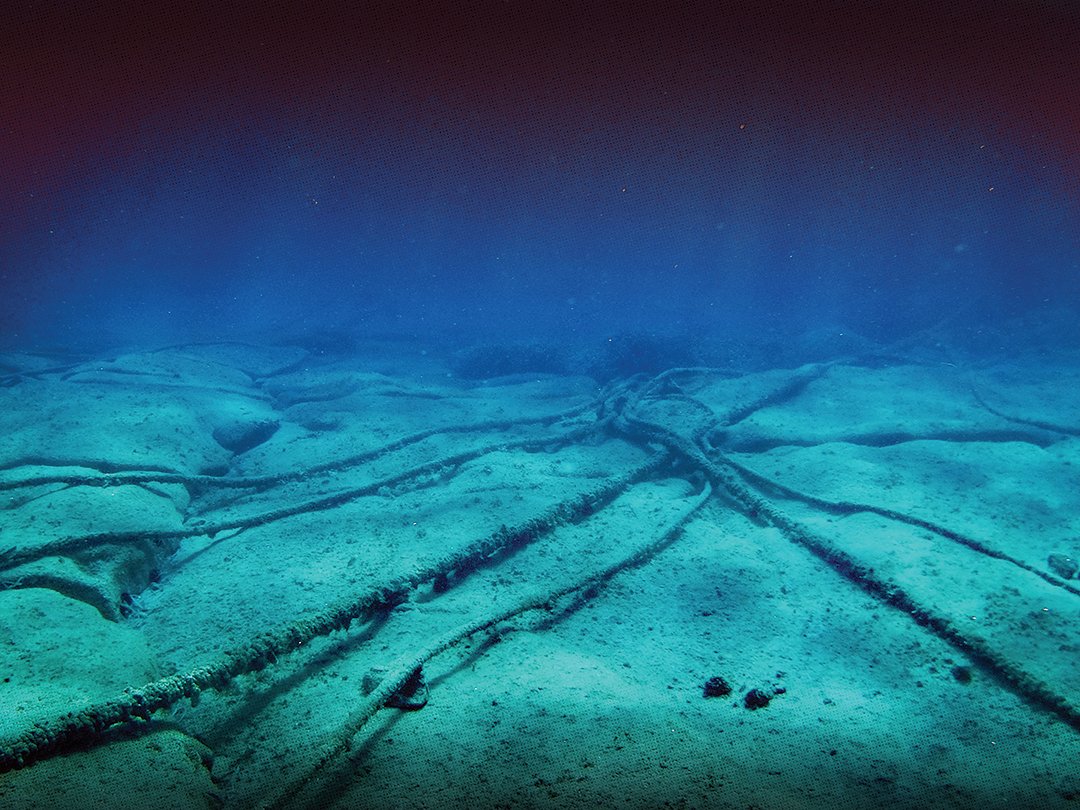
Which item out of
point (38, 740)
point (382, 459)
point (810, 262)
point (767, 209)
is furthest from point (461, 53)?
point (810, 262)

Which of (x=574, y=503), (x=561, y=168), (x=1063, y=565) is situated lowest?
(x=1063, y=565)

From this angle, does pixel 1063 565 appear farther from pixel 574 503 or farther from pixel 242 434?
pixel 242 434

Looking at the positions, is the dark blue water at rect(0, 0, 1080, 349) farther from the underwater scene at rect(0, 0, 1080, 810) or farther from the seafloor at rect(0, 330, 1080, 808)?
the seafloor at rect(0, 330, 1080, 808)

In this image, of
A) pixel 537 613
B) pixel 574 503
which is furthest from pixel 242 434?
pixel 537 613

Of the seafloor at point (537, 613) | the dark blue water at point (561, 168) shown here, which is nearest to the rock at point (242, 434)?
the seafloor at point (537, 613)

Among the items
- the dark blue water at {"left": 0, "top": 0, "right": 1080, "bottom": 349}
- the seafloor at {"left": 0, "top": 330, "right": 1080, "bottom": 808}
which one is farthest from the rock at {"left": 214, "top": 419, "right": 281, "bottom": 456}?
the dark blue water at {"left": 0, "top": 0, "right": 1080, "bottom": 349}

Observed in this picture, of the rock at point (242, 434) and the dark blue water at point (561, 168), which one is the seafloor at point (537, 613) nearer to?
the rock at point (242, 434)

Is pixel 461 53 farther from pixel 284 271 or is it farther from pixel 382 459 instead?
pixel 284 271
